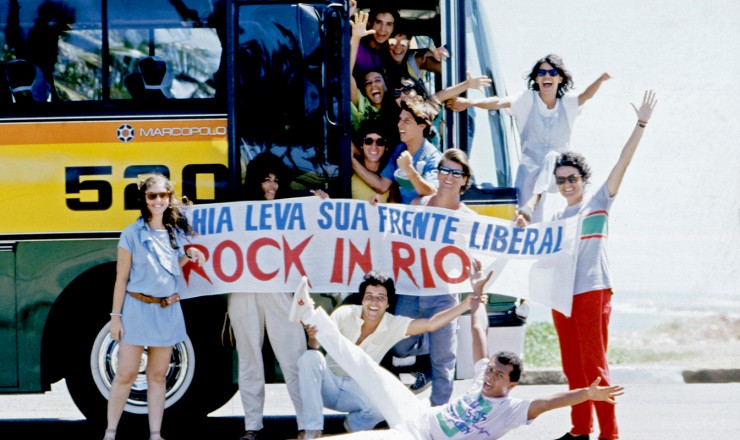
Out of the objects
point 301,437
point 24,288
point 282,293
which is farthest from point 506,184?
point 24,288

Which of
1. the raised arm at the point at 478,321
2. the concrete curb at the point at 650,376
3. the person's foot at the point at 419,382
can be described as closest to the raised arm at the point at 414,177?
the raised arm at the point at 478,321

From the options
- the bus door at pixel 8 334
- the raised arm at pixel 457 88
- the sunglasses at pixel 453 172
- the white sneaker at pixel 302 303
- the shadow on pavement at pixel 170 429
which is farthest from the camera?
the shadow on pavement at pixel 170 429

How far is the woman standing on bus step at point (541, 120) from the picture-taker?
891 centimetres

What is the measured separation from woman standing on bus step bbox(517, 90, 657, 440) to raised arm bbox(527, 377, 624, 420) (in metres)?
1.15

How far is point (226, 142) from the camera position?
8.96 metres

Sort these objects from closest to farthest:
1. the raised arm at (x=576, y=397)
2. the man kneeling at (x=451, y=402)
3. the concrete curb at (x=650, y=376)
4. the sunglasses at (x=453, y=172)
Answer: the raised arm at (x=576, y=397) < the man kneeling at (x=451, y=402) < the sunglasses at (x=453, y=172) < the concrete curb at (x=650, y=376)

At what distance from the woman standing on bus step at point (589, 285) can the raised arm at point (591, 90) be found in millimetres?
625

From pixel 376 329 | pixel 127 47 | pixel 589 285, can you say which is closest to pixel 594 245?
pixel 589 285

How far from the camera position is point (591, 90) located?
8867mm

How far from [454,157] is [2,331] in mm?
3664

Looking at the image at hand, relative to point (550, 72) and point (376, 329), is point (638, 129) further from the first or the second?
point (376, 329)

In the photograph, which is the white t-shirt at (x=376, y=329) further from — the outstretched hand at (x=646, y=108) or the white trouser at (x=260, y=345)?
the outstretched hand at (x=646, y=108)

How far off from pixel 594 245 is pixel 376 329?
1631 mm

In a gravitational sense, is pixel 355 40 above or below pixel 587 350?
above
